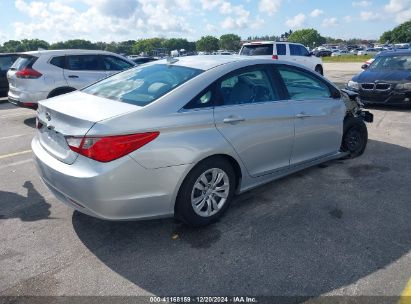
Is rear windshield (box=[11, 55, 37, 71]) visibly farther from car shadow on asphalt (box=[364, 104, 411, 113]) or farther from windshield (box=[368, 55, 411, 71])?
windshield (box=[368, 55, 411, 71])

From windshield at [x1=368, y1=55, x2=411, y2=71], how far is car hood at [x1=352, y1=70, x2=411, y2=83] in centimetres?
43

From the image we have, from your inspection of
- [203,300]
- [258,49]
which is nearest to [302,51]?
[258,49]

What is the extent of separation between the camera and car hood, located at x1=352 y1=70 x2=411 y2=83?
8894 mm

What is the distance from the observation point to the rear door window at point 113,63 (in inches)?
368

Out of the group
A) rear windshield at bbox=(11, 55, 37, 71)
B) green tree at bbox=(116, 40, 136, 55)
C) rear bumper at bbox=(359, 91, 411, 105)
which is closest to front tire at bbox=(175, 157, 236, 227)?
rear windshield at bbox=(11, 55, 37, 71)

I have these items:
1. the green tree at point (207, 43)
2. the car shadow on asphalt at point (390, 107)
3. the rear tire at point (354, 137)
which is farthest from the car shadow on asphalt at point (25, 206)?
the green tree at point (207, 43)

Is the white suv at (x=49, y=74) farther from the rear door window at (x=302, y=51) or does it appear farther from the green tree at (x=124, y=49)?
the green tree at (x=124, y=49)

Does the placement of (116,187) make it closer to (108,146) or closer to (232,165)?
(108,146)

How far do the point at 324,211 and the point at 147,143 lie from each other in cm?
207

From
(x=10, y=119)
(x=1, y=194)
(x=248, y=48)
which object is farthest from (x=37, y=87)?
(x=248, y=48)

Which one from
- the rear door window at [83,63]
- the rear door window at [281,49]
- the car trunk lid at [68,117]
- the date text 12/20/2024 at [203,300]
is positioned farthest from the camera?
the rear door window at [281,49]

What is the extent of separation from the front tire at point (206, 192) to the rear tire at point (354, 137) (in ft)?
8.27

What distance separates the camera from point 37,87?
8.25 meters

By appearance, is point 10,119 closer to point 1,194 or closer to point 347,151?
point 1,194
